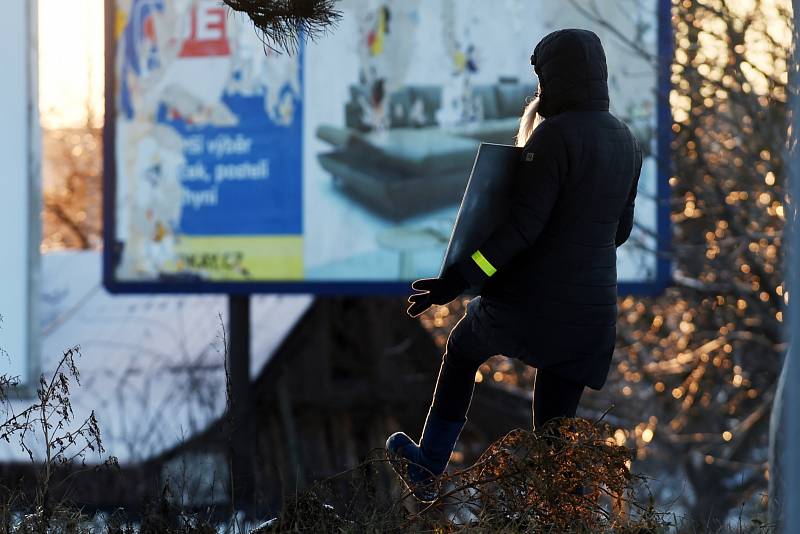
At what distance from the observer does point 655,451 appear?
14586 millimetres

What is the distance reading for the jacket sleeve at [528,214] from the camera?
3.92m

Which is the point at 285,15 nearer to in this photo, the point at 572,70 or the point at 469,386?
the point at 572,70

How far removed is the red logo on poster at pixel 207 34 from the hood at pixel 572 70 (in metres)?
5.43

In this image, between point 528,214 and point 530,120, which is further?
point 530,120

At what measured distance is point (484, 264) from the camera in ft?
12.9

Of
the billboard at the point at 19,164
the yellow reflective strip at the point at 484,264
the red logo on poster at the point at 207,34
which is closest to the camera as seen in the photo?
the yellow reflective strip at the point at 484,264

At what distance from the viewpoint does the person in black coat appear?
12.9ft

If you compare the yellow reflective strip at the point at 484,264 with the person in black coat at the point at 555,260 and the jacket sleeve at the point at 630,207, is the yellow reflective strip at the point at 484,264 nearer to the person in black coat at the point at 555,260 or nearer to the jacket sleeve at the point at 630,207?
the person in black coat at the point at 555,260

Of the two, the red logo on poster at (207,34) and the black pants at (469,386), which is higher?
the red logo on poster at (207,34)

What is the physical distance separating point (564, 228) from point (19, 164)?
569 centimetres

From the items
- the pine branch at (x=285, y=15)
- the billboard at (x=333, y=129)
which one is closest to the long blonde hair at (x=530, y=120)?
the pine branch at (x=285, y=15)

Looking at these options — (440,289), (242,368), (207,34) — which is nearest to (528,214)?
(440,289)

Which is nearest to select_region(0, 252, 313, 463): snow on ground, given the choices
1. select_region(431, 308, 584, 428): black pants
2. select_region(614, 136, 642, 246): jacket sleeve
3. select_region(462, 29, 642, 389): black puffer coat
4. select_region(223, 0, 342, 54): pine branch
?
select_region(223, 0, 342, 54): pine branch

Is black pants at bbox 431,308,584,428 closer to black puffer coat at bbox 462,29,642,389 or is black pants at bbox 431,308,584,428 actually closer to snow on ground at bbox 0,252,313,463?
black puffer coat at bbox 462,29,642,389
